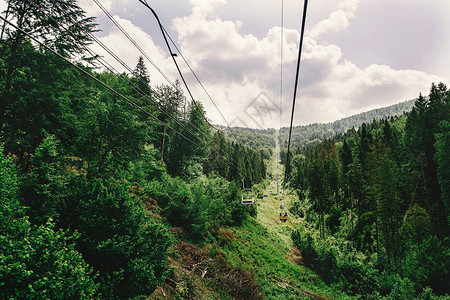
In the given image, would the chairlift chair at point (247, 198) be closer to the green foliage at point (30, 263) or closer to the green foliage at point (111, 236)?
the green foliage at point (111, 236)

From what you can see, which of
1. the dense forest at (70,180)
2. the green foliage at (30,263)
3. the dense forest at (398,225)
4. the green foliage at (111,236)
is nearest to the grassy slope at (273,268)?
the dense forest at (398,225)

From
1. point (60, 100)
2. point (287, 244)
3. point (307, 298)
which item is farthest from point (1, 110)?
point (287, 244)

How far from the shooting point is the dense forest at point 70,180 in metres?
5.83

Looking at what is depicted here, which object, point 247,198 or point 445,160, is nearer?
point 247,198

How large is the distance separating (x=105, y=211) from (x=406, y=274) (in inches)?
1100

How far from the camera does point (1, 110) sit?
37.2ft

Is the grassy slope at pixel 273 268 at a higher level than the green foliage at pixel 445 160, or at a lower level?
lower

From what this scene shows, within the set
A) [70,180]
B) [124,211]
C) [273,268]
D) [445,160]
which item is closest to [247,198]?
[273,268]

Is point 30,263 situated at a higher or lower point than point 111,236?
higher

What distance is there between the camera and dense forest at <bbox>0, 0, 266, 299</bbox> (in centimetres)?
583

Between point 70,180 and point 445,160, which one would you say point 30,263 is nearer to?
point 70,180

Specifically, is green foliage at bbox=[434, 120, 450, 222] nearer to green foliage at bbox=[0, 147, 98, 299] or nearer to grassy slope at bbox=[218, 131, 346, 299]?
grassy slope at bbox=[218, 131, 346, 299]

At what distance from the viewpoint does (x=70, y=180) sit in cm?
980

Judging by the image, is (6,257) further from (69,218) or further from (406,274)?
(406,274)
